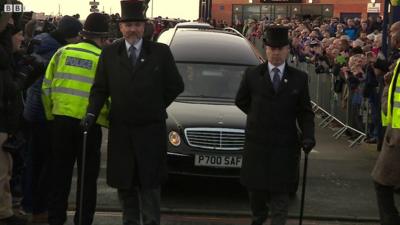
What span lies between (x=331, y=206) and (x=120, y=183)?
3112 mm

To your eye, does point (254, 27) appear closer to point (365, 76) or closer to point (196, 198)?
point (365, 76)

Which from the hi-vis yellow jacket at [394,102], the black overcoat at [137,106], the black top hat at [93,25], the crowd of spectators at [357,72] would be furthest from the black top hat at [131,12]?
the crowd of spectators at [357,72]

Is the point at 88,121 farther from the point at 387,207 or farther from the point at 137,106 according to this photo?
the point at 387,207

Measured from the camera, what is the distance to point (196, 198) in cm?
779

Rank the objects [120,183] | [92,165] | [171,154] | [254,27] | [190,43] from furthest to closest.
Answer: [254,27] < [190,43] < [171,154] < [92,165] < [120,183]

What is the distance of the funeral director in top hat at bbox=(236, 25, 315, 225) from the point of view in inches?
216

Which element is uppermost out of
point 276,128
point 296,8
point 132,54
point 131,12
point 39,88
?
point 296,8

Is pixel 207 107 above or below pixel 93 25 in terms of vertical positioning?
below

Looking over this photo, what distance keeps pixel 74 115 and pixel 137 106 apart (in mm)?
841

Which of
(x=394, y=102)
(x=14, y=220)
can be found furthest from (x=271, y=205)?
(x=14, y=220)

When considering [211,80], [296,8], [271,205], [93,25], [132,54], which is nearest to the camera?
[132,54]

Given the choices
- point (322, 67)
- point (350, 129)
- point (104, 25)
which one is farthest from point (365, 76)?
point (104, 25)

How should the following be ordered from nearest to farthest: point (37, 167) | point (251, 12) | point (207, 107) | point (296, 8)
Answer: point (37, 167), point (207, 107), point (296, 8), point (251, 12)

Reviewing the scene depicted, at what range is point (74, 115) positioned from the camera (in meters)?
5.84
